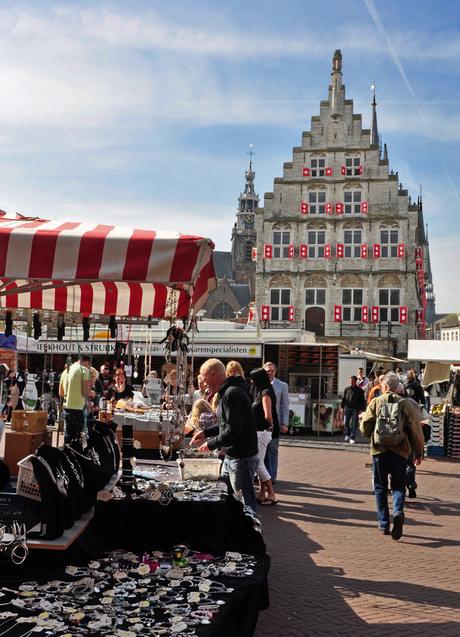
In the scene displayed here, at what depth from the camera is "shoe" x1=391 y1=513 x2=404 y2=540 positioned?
6.36m

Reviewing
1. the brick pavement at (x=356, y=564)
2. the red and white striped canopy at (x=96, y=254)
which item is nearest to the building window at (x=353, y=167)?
the brick pavement at (x=356, y=564)

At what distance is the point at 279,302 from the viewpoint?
116 ft

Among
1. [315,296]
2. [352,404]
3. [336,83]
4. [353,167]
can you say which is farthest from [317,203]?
[352,404]

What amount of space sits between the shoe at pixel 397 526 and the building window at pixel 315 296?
95.4ft

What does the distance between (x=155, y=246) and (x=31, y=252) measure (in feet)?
2.44

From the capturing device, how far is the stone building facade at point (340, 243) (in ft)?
113

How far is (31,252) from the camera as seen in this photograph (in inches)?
148

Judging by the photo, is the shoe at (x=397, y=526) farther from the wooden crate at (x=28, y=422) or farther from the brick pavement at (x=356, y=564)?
the wooden crate at (x=28, y=422)

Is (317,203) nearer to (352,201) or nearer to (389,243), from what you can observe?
(352,201)

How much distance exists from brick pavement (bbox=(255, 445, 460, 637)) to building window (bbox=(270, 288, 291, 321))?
25.5 meters

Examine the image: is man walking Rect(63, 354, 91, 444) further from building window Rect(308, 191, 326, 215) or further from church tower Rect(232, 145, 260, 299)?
church tower Rect(232, 145, 260, 299)

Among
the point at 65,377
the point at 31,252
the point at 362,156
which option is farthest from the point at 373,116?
the point at 31,252

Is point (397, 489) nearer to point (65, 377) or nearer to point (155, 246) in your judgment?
point (155, 246)

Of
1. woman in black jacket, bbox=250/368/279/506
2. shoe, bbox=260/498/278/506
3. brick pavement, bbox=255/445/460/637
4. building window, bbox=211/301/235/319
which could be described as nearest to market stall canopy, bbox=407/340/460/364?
brick pavement, bbox=255/445/460/637
